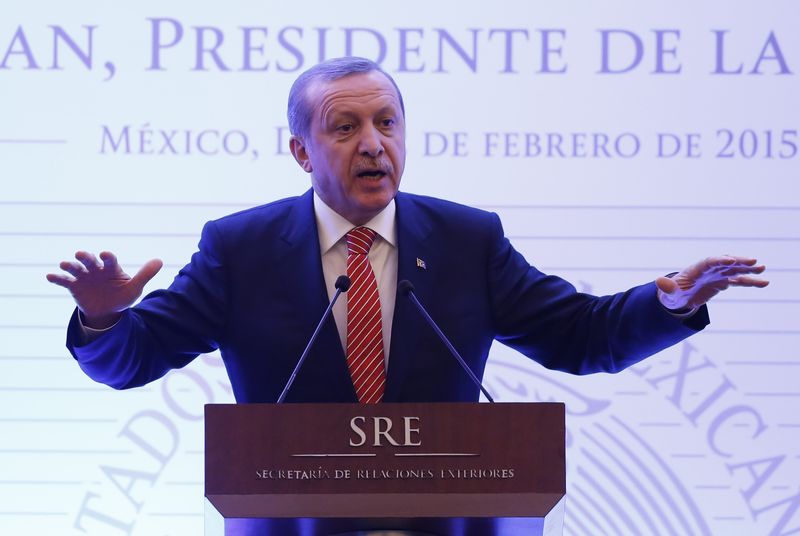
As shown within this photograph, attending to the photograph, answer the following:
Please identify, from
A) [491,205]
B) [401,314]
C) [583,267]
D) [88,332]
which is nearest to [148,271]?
[88,332]

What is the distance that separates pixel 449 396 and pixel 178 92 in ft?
5.05

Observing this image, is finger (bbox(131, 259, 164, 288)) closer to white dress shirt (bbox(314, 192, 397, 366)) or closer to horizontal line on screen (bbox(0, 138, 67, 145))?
white dress shirt (bbox(314, 192, 397, 366))

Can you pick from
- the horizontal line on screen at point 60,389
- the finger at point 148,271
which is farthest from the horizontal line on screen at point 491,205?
the finger at point 148,271

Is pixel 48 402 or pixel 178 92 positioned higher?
pixel 178 92

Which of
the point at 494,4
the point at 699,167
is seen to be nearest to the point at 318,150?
the point at 494,4

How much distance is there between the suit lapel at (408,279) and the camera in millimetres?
2492

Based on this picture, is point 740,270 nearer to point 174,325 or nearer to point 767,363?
point 174,325

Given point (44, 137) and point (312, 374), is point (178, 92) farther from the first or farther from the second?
point (312, 374)

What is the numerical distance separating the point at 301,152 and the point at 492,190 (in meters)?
0.93

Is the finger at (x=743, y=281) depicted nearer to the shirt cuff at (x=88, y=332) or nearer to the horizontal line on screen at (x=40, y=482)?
the shirt cuff at (x=88, y=332)

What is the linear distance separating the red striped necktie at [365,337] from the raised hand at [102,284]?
511mm

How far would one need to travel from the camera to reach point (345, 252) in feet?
8.75

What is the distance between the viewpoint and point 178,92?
358cm

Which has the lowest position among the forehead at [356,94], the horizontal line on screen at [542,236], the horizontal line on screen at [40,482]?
the horizontal line on screen at [40,482]
